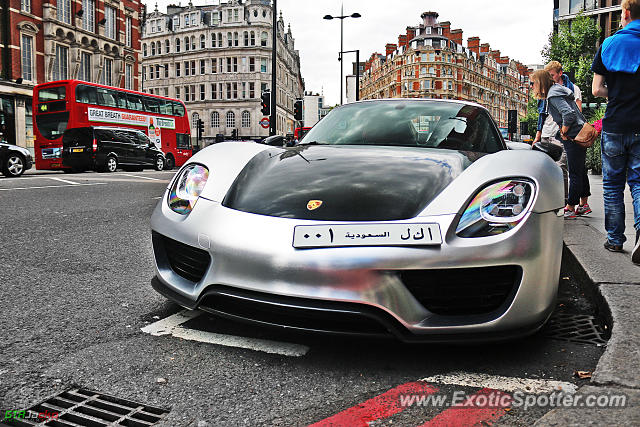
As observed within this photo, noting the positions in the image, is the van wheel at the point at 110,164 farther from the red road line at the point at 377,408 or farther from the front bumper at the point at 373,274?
the red road line at the point at 377,408

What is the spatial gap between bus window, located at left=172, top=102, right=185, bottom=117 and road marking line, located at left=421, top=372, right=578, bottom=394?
2783cm

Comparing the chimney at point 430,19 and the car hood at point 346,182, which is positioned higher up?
the chimney at point 430,19

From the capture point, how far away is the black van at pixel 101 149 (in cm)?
2031

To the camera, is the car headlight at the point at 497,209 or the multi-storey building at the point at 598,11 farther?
the multi-storey building at the point at 598,11

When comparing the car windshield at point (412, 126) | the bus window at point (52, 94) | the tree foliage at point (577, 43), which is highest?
the tree foliage at point (577, 43)

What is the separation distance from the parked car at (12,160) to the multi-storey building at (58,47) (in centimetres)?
1624

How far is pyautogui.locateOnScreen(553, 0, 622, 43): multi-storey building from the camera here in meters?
46.5

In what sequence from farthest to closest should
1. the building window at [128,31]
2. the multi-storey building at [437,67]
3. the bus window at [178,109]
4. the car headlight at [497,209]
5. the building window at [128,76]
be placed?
the multi-storey building at [437,67], the building window at [128,31], the building window at [128,76], the bus window at [178,109], the car headlight at [497,209]

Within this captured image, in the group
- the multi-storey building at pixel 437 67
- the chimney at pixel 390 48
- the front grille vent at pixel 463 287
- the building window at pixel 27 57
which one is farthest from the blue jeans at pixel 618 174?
the chimney at pixel 390 48

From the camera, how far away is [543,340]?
97.7 inches

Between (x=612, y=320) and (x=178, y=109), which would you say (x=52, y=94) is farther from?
(x=612, y=320)

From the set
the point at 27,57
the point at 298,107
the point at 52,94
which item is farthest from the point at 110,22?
the point at 298,107

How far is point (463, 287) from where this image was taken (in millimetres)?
2102

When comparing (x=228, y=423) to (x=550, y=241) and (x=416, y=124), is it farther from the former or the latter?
(x=416, y=124)
